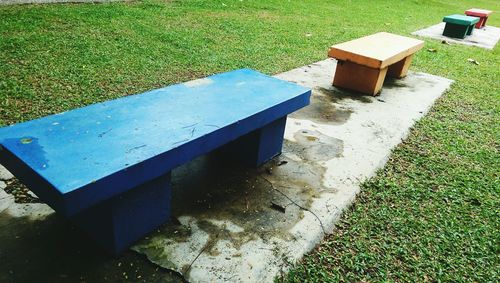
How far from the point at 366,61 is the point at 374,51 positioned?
36 centimetres

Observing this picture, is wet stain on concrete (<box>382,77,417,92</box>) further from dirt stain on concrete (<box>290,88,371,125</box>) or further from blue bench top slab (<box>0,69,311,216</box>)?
blue bench top slab (<box>0,69,311,216</box>)

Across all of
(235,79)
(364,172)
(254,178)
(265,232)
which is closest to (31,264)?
(265,232)

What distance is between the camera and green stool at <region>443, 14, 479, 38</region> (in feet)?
30.8

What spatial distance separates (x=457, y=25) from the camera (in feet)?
31.6

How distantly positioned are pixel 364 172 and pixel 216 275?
1671mm

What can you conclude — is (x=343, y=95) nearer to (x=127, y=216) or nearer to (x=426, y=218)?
(x=426, y=218)

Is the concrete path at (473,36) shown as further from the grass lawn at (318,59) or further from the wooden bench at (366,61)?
the wooden bench at (366,61)

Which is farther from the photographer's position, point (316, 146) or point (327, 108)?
point (327, 108)

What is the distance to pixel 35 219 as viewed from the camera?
2.17m

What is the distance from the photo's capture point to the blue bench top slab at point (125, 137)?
1.53 meters

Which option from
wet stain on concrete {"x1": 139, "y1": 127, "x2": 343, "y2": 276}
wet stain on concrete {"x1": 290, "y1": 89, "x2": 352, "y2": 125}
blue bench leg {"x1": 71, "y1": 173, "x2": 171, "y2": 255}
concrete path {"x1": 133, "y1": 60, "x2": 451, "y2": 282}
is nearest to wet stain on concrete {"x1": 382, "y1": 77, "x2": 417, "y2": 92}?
concrete path {"x1": 133, "y1": 60, "x2": 451, "y2": 282}

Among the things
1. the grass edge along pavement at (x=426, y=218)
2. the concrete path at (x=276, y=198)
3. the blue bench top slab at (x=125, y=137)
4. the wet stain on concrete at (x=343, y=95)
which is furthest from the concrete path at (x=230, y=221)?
the wet stain on concrete at (x=343, y=95)

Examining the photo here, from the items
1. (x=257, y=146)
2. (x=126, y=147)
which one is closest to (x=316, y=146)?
(x=257, y=146)

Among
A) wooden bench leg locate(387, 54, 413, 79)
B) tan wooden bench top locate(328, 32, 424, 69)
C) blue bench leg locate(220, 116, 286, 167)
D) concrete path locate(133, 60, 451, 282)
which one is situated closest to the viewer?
concrete path locate(133, 60, 451, 282)
